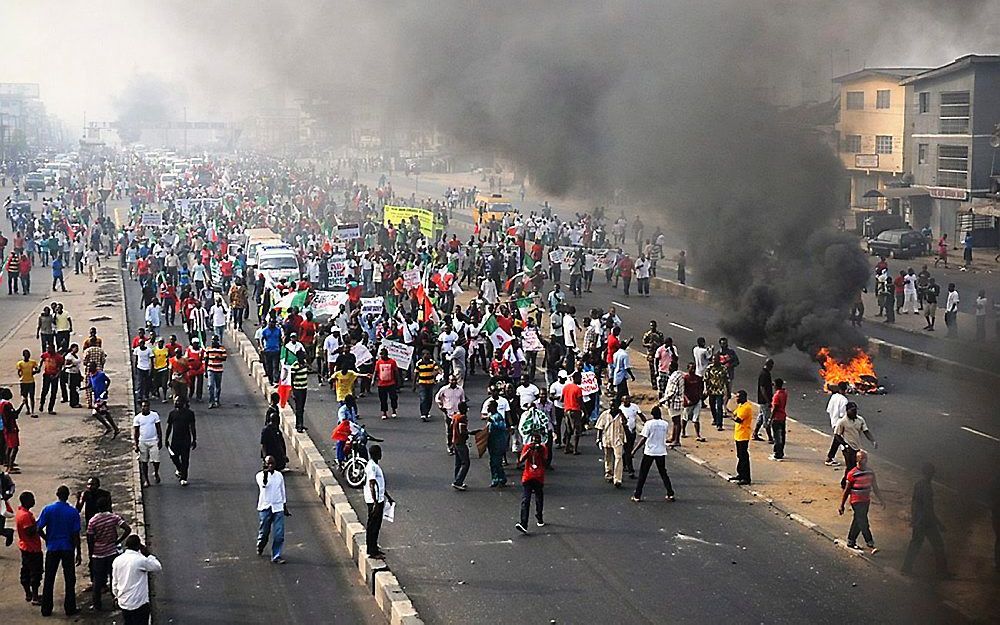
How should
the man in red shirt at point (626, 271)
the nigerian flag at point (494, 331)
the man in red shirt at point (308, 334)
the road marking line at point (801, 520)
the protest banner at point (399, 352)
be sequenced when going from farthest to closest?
the man in red shirt at point (626, 271)
the man in red shirt at point (308, 334)
the nigerian flag at point (494, 331)
the protest banner at point (399, 352)
the road marking line at point (801, 520)

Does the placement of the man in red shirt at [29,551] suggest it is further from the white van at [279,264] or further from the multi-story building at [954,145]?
the white van at [279,264]

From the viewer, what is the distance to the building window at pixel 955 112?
755 inches

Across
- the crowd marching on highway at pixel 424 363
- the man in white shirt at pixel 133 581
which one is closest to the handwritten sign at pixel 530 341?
the crowd marching on highway at pixel 424 363

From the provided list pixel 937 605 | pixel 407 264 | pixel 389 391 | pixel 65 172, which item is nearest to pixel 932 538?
pixel 937 605

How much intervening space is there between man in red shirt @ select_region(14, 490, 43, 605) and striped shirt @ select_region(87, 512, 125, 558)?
0.48 meters

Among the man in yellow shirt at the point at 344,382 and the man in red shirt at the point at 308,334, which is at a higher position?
the man in red shirt at the point at 308,334

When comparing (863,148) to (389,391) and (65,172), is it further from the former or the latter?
(65,172)

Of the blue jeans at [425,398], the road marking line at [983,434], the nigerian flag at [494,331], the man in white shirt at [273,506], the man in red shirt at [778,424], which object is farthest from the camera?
the nigerian flag at [494,331]

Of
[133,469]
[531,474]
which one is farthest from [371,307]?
[531,474]

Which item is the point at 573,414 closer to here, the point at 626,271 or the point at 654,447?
the point at 654,447

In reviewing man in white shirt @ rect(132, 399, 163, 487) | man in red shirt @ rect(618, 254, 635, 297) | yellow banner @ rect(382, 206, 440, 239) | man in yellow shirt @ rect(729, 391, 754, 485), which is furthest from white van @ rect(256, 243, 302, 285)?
man in yellow shirt @ rect(729, 391, 754, 485)

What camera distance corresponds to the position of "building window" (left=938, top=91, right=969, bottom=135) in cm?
1917

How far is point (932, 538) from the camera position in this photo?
10469 mm

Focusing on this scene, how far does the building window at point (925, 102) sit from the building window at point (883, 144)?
3.54 metres
